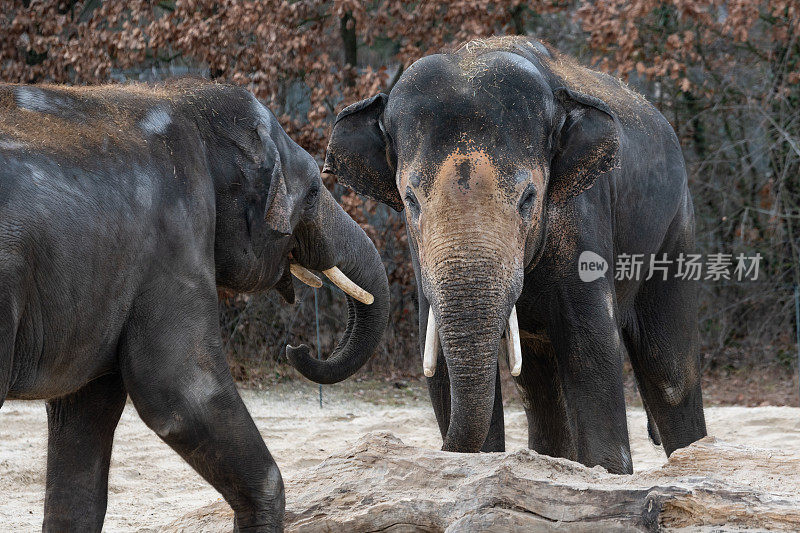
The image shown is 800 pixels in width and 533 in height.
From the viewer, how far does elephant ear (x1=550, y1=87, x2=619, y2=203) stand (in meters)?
4.17

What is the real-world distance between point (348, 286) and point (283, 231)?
2.08 ft

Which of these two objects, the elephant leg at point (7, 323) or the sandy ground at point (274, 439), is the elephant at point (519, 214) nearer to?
the sandy ground at point (274, 439)

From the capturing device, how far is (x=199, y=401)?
138 inches

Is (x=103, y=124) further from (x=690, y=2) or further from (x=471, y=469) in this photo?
(x=690, y=2)

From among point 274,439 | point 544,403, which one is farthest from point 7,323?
point 274,439

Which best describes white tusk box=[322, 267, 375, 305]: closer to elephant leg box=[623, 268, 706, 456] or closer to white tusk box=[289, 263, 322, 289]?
white tusk box=[289, 263, 322, 289]

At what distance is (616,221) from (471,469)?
5.00 ft

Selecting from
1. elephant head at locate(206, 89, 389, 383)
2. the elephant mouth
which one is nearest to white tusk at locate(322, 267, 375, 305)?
elephant head at locate(206, 89, 389, 383)

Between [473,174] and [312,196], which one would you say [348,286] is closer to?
[312,196]

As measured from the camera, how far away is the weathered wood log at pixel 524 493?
3238 millimetres

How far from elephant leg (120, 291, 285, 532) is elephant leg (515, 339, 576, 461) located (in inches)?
65.1

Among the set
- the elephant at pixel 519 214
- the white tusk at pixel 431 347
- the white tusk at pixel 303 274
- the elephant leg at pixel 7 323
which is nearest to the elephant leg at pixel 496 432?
the elephant at pixel 519 214

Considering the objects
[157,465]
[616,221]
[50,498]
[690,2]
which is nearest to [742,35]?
[690,2]

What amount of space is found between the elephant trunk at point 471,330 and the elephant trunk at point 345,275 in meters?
0.82
